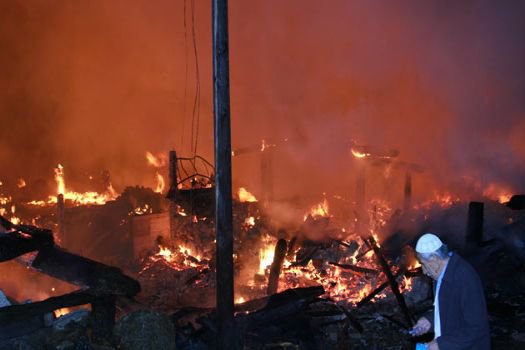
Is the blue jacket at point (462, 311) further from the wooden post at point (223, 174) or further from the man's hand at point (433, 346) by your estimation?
the wooden post at point (223, 174)

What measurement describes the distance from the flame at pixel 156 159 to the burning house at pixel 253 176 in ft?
0.37

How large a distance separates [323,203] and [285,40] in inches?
411

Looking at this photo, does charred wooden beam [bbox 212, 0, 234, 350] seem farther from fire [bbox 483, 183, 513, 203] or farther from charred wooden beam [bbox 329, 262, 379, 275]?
fire [bbox 483, 183, 513, 203]

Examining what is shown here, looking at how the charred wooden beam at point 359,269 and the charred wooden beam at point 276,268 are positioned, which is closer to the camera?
the charred wooden beam at point 276,268

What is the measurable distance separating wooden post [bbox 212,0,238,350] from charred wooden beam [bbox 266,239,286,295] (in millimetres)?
5009

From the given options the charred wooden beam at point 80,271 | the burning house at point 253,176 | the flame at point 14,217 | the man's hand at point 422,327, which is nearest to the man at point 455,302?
the burning house at point 253,176

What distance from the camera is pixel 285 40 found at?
2369 centimetres

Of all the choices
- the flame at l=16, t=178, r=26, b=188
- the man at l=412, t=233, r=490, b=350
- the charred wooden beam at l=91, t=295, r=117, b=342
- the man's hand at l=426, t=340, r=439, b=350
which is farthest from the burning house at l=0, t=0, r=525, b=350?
the flame at l=16, t=178, r=26, b=188

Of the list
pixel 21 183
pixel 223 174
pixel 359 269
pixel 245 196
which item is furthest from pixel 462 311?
pixel 21 183

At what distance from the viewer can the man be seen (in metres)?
4.31

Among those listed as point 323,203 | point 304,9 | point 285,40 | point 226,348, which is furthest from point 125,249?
point 304,9

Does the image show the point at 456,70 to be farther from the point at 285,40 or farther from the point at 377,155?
the point at 285,40

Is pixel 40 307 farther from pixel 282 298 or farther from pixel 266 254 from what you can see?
pixel 266 254

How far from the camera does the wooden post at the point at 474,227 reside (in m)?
11.8
